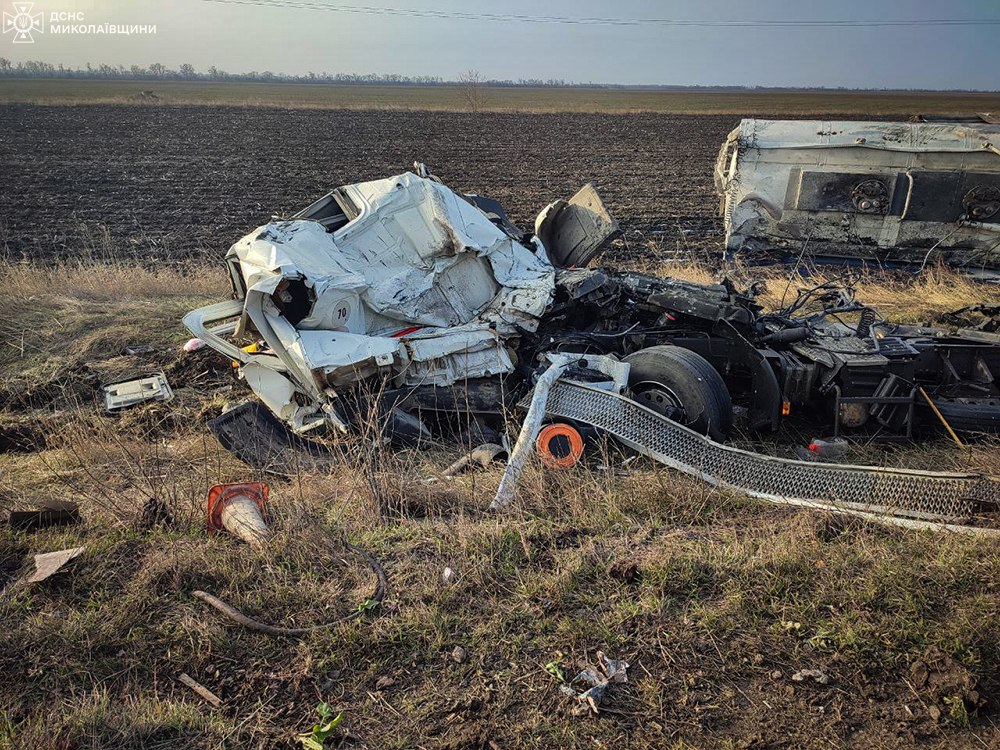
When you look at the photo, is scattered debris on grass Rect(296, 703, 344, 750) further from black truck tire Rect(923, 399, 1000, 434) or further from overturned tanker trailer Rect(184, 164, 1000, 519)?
black truck tire Rect(923, 399, 1000, 434)

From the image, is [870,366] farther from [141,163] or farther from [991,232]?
[141,163]

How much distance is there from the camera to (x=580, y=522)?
329 cm

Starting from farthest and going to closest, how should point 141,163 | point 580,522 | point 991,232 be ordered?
point 141,163 < point 991,232 < point 580,522

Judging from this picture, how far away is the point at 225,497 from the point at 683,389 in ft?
9.26

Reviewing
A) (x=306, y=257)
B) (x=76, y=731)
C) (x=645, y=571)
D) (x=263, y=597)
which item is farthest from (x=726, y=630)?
(x=306, y=257)

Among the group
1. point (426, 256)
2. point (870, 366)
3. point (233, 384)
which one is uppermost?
point (426, 256)

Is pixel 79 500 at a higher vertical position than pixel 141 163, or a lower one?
lower

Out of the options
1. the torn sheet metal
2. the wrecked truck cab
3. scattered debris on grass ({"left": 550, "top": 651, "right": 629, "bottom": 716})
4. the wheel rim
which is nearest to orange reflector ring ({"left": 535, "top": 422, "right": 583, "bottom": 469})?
the wheel rim

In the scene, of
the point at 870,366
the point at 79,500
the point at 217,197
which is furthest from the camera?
the point at 217,197

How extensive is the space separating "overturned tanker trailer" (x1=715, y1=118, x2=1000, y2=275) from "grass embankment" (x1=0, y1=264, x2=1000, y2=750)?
21.6 ft

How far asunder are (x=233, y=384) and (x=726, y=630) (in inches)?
197

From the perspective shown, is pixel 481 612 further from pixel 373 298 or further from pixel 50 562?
pixel 373 298

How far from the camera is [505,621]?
262 centimetres

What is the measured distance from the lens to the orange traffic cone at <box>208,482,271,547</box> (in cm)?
313
